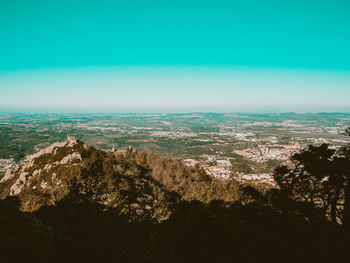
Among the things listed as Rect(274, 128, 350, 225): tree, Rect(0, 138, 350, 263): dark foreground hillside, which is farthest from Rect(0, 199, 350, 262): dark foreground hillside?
Rect(274, 128, 350, 225): tree

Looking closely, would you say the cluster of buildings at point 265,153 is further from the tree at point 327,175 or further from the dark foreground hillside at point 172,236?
the tree at point 327,175

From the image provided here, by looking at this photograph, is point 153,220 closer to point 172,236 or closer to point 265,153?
point 172,236

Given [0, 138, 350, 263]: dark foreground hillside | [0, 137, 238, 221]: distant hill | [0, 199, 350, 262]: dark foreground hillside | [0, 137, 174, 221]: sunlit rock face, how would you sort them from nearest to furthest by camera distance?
[0, 199, 350, 262]: dark foreground hillside < [0, 138, 350, 263]: dark foreground hillside < [0, 137, 174, 221]: sunlit rock face < [0, 137, 238, 221]: distant hill

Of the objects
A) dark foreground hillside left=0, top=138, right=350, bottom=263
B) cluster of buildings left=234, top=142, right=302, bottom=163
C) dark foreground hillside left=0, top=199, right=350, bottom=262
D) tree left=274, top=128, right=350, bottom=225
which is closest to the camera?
dark foreground hillside left=0, top=199, right=350, bottom=262

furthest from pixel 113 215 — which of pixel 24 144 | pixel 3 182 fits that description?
pixel 24 144

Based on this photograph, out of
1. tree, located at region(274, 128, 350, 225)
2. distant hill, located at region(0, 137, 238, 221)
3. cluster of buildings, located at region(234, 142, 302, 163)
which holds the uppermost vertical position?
tree, located at region(274, 128, 350, 225)

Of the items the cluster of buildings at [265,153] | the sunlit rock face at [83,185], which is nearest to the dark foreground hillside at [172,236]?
the sunlit rock face at [83,185]

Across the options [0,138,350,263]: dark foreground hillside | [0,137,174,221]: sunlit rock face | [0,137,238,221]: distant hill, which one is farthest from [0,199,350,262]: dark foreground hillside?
[0,137,238,221]: distant hill

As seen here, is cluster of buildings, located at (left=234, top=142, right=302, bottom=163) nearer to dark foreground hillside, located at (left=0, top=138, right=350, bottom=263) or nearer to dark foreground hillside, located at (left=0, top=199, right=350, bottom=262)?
dark foreground hillside, located at (left=0, top=138, right=350, bottom=263)

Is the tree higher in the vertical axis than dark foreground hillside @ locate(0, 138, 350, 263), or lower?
higher

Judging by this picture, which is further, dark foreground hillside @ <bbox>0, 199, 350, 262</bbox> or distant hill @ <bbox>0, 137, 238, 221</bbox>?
distant hill @ <bbox>0, 137, 238, 221</bbox>
